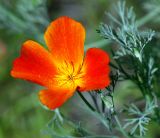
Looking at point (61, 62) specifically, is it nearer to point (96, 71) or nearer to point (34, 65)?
point (34, 65)

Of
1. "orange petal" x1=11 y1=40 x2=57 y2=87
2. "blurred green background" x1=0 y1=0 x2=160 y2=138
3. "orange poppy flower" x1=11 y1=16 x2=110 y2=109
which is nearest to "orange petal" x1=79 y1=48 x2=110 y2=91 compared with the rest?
"orange poppy flower" x1=11 y1=16 x2=110 y2=109

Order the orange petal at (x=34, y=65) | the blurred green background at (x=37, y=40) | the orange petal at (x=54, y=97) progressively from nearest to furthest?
the orange petal at (x=54, y=97), the orange petal at (x=34, y=65), the blurred green background at (x=37, y=40)

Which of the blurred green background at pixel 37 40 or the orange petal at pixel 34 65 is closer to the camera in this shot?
the orange petal at pixel 34 65

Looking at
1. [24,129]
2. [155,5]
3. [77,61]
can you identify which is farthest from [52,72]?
[24,129]

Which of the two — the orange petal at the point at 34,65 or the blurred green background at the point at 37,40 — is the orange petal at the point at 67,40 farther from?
the blurred green background at the point at 37,40

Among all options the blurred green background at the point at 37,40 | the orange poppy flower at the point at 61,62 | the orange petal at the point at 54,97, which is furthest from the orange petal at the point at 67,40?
the blurred green background at the point at 37,40

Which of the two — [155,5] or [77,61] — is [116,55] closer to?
[77,61]

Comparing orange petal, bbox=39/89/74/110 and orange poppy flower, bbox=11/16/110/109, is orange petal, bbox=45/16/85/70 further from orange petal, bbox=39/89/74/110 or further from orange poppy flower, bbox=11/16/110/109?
orange petal, bbox=39/89/74/110
